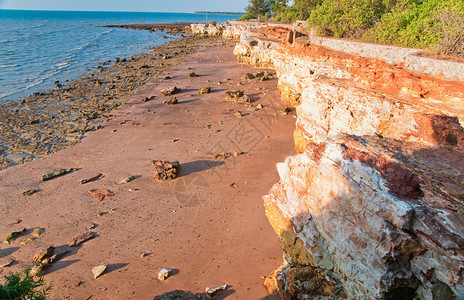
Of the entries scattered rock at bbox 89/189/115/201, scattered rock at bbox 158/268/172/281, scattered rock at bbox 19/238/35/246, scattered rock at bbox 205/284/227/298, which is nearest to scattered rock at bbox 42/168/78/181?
scattered rock at bbox 89/189/115/201

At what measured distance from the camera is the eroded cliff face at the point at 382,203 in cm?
443

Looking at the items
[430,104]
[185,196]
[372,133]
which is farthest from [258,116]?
[430,104]

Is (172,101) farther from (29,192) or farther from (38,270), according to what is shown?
(38,270)

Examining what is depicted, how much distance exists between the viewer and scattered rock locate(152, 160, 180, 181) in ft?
38.1

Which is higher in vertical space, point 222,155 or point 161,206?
point 222,155

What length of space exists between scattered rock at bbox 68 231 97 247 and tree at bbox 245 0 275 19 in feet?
187

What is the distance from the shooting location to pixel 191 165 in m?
12.5

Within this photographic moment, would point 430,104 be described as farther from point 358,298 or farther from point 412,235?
point 358,298

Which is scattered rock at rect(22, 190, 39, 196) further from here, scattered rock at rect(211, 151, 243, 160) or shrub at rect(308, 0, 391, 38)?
shrub at rect(308, 0, 391, 38)

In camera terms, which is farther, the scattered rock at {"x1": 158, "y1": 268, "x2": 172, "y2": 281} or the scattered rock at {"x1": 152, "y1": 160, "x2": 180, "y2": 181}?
the scattered rock at {"x1": 152, "y1": 160, "x2": 180, "y2": 181}

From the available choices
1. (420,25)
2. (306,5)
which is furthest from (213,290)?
(306,5)

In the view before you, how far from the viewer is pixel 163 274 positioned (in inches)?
292

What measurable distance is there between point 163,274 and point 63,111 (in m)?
16.4

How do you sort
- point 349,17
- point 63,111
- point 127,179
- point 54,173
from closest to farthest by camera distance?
point 127,179 < point 54,173 < point 349,17 < point 63,111
